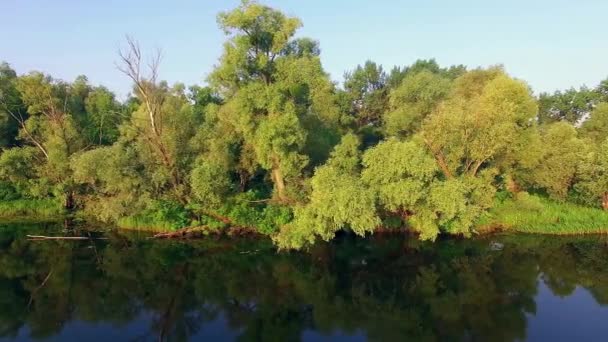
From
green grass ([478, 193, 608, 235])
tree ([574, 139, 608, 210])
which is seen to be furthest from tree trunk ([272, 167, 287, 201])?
tree ([574, 139, 608, 210])

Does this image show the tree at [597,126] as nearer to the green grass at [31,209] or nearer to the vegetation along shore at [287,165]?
the vegetation along shore at [287,165]

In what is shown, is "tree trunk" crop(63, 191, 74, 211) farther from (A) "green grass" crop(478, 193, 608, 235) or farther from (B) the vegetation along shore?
(A) "green grass" crop(478, 193, 608, 235)

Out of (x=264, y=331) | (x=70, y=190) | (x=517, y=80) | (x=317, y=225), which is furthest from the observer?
(x=70, y=190)

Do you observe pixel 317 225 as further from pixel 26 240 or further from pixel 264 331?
pixel 26 240

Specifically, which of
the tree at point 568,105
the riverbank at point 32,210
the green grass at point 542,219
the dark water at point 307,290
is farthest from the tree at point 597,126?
the riverbank at point 32,210

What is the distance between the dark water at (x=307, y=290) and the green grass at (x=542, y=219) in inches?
47.4

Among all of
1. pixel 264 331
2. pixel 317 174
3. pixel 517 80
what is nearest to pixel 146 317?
pixel 264 331

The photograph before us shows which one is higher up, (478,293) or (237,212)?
(237,212)

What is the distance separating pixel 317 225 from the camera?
24.6m

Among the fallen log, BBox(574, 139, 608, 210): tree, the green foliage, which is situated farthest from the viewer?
the green foliage

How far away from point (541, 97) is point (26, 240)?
67888 millimetres

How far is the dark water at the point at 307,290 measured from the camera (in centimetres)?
1792

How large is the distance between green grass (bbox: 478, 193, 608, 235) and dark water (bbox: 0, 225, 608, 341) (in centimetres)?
120

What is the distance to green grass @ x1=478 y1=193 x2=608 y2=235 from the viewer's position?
101 ft
